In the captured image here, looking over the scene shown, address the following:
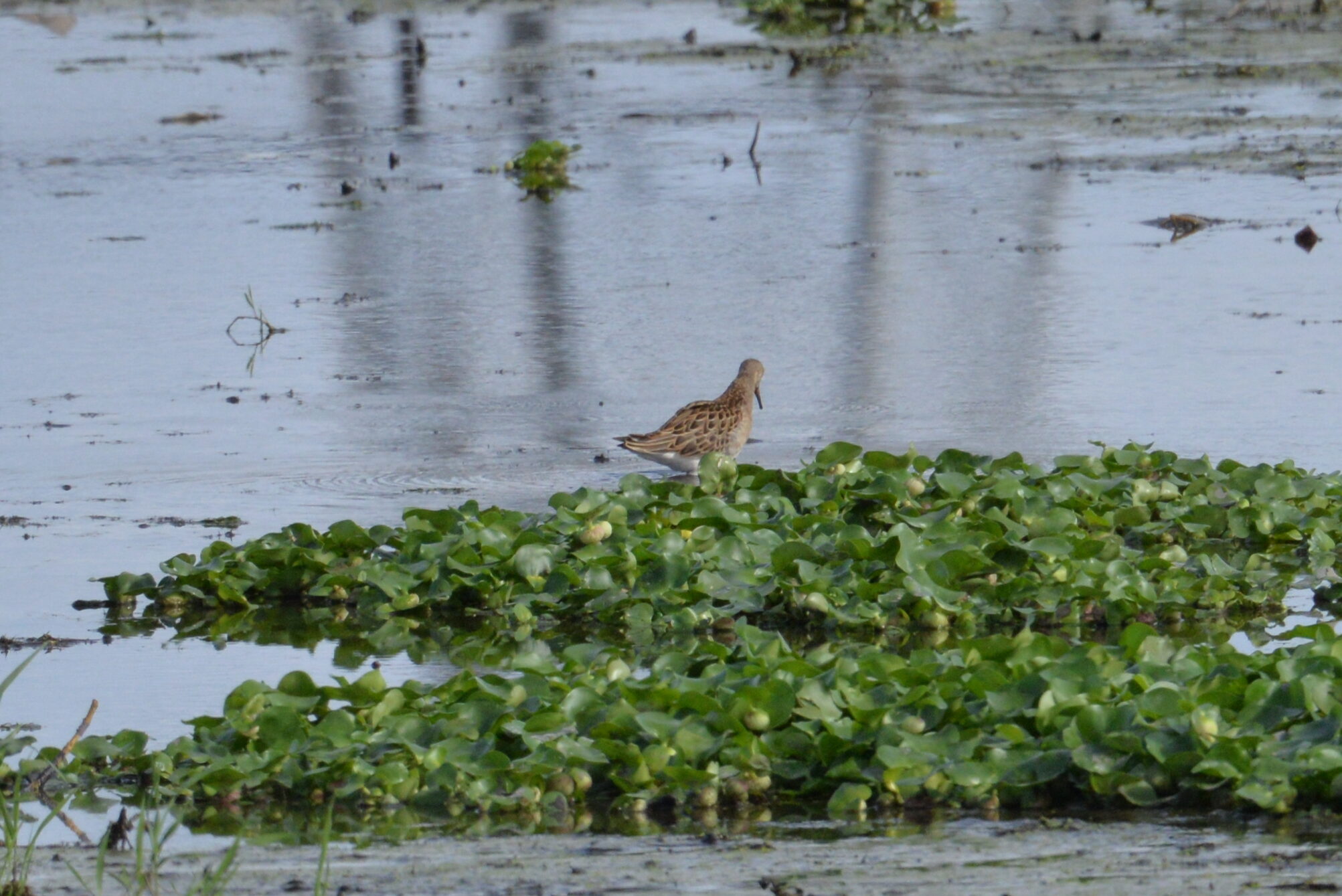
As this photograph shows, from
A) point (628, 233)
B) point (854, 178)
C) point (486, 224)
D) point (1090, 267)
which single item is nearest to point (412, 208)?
point (486, 224)

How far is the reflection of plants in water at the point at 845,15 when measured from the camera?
82.8ft

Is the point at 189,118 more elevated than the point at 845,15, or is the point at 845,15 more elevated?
the point at 845,15

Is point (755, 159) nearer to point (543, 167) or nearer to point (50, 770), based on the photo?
point (543, 167)

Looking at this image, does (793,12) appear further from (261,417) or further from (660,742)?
(660,742)

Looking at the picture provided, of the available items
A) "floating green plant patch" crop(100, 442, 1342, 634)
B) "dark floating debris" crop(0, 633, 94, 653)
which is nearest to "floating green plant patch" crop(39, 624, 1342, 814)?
"floating green plant patch" crop(100, 442, 1342, 634)

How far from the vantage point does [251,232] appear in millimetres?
14383

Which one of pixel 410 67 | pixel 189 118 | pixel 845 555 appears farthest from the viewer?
pixel 410 67

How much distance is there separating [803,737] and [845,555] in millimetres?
1671

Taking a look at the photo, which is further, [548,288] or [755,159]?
[755,159]

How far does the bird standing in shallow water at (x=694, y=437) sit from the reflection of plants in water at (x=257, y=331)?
10.4 feet

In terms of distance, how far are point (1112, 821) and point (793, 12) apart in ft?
72.7

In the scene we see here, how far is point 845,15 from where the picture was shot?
2633 cm

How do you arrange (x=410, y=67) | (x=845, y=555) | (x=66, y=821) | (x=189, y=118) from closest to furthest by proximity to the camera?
(x=66, y=821), (x=845, y=555), (x=189, y=118), (x=410, y=67)

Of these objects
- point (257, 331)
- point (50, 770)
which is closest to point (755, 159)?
point (257, 331)
